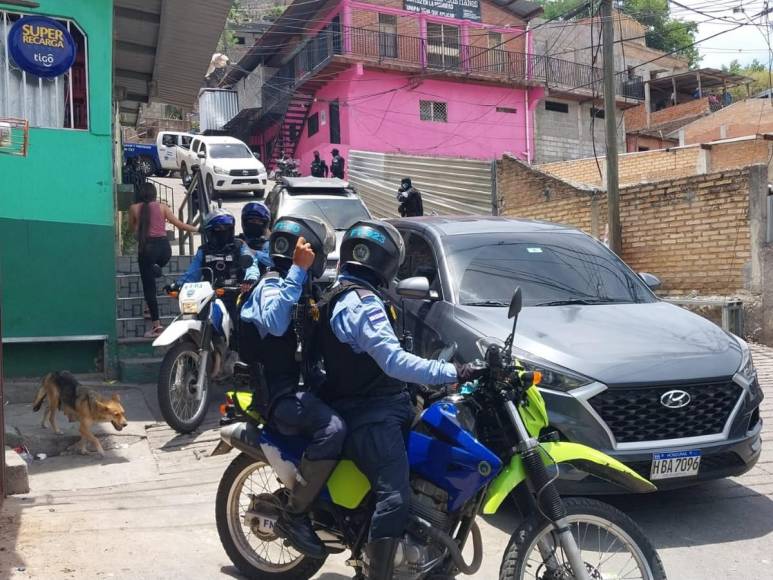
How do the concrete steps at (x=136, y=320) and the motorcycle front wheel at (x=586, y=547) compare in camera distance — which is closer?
the motorcycle front wheel at (x=586, y=547)

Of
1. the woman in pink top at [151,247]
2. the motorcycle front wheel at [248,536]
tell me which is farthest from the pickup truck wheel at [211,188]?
the motorcycle front wheel at [248,536]

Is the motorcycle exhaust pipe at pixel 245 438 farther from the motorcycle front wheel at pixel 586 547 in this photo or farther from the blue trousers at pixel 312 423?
the motorcycle front wheel at pixel 586 547

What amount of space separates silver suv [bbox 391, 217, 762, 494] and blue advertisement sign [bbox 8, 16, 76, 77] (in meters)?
4.32

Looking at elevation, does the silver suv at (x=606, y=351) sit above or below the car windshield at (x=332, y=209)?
below

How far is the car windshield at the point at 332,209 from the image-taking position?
38.7ft

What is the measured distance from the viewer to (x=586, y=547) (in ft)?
9.76

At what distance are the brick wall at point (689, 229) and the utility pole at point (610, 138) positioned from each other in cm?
34

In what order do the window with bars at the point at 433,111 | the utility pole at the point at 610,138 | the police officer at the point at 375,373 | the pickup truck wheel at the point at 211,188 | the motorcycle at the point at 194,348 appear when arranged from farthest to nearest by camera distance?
the window with bars at the point at 433,111
the pickup truck wheel at the point at 211,188
the utility pole at the point at 610,138
the motorcycle at the point at 194,348
the police officer at the point at 375,373

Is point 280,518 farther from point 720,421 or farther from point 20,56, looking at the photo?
point 20,56

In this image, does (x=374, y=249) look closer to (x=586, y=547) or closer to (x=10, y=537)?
(x=586, y=547)

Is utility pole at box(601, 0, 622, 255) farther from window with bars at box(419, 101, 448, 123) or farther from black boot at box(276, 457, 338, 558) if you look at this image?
window with bars at box(419, 101, 448, 123)

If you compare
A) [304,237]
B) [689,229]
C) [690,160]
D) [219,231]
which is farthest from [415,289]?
[690,160]

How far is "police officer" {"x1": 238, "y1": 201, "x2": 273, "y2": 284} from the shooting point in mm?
6660

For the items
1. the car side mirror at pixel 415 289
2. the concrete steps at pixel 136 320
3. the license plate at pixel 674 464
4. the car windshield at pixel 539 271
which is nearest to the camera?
the license plate at pixel 674 464
